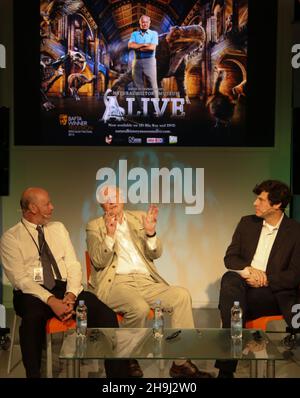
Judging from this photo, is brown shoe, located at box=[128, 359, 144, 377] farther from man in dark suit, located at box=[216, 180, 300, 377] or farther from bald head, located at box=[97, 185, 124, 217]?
bald head, located at box=[97, 185, 124, 217]

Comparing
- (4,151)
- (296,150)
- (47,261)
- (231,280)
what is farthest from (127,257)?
(296,150)

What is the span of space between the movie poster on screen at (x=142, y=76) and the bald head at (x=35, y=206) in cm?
144

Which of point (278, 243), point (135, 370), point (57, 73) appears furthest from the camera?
point (57, 73)

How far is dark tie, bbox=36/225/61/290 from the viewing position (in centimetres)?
495

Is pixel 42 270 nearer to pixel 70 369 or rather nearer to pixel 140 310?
pixel 140 310

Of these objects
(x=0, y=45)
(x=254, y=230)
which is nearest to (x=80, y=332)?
(x=254, y=230)

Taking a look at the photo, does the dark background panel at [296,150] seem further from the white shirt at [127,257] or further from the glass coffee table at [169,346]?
→ the glass coffee table at [169,346]

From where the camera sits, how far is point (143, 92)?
6.36 meters

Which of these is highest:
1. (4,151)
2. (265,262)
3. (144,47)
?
(144,47)

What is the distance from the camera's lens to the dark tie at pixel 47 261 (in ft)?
16.2

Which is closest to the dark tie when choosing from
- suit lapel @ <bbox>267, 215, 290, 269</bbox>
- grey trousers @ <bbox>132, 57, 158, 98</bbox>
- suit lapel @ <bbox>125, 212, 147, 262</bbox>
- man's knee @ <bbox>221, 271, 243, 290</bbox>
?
suit lapel @ <bbox>125, 212, 147, 262</bbox>

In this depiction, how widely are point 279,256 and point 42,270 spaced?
1.56m

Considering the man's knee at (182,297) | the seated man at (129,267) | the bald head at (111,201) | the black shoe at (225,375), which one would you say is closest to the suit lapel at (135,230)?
the seated man at (129,267)

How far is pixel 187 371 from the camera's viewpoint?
471 centimetres
